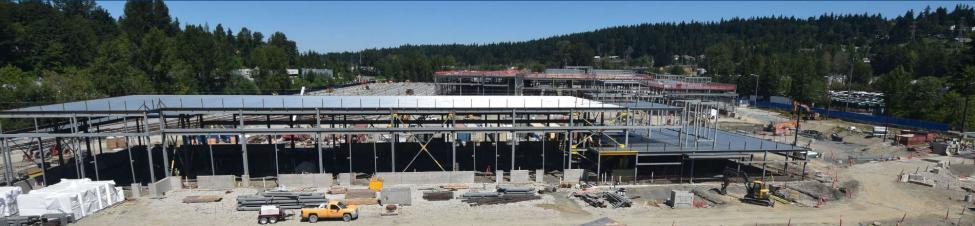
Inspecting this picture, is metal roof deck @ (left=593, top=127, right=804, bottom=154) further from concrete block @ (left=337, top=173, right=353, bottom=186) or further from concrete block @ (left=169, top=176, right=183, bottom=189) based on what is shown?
concrete block @ (left=169, top=176, right=183, bottom=189)

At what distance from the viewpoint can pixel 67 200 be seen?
2239 cm

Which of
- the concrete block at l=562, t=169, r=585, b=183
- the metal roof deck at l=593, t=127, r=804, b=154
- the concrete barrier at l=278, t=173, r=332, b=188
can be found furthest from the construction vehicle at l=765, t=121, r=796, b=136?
the concrete barrier at l=278, t=173, r=332, b=188

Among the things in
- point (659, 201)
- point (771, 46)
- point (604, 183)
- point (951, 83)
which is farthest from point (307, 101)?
point (771, 46)

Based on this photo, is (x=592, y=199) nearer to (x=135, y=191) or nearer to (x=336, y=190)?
(x=336, y=190)

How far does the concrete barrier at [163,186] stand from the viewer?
89.2 ft

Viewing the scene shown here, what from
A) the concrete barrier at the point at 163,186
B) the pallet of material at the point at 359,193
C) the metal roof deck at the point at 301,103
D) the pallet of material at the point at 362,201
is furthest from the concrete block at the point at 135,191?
the pallet of material at the point at 362,201

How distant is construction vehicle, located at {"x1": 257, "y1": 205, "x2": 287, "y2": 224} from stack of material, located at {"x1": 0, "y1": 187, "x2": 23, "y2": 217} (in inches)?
485

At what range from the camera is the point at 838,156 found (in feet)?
141

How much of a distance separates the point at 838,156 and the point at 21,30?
4637 inches

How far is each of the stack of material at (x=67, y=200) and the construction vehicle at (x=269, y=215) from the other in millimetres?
9184

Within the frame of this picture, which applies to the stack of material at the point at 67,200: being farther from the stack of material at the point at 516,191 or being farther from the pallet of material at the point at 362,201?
the stack of material at the point at 516,191

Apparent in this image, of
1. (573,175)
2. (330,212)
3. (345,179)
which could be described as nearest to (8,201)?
(330,212)

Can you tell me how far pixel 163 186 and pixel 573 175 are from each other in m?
25.9

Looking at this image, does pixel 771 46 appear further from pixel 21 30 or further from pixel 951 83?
pixel 21 30
